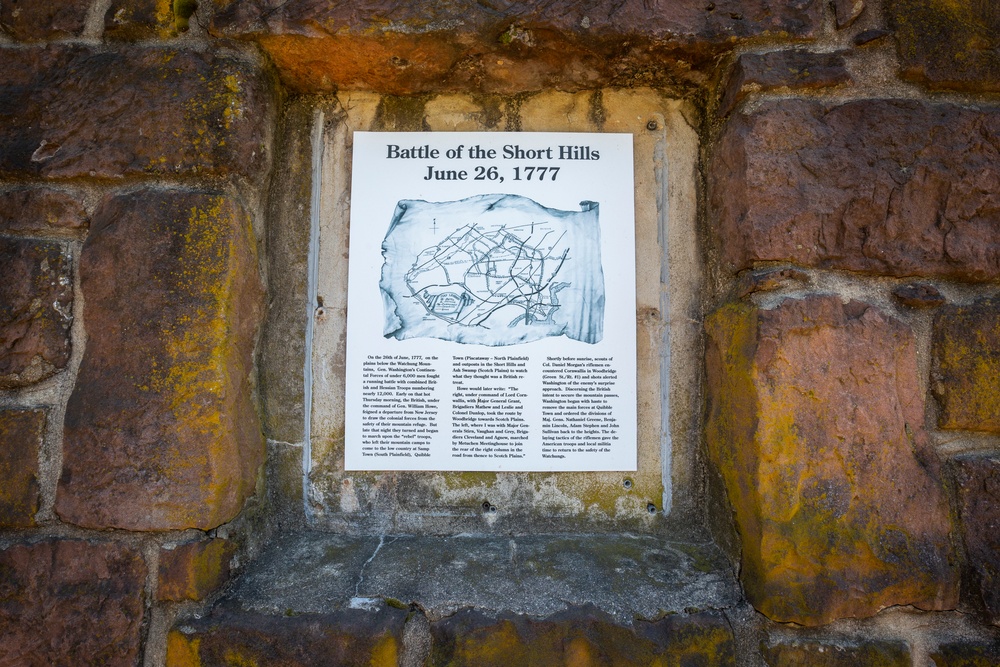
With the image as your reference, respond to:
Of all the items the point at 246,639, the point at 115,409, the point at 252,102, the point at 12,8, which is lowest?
the point at 246,639

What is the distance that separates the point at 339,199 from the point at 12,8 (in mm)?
809

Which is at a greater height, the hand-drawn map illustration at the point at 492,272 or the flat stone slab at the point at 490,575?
the hand-drawn map illustration at the point at 492,272

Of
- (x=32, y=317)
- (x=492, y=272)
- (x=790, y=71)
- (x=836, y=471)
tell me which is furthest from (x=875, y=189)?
(x=32, y=317)

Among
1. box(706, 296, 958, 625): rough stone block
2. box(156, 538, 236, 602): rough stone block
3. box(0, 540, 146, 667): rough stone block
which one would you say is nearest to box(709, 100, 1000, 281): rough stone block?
box(706, 296, 958, 625): rough stone block

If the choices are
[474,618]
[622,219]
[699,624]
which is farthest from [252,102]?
[699,624]

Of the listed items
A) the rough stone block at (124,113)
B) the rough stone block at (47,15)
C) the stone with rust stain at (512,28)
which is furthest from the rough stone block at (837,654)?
the rough stone block at (47,15)

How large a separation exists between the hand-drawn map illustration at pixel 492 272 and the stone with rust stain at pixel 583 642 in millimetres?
609

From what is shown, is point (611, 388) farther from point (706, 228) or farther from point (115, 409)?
point (115, 409)

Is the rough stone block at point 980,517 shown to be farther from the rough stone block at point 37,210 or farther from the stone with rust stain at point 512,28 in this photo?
the rough stone block at point 37,210

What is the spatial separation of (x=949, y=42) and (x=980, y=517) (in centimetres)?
99

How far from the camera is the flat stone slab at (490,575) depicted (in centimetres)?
124

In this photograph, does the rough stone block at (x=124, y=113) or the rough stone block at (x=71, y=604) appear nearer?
the rough stone block at (x=71, y=604)

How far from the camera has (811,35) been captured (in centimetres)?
134

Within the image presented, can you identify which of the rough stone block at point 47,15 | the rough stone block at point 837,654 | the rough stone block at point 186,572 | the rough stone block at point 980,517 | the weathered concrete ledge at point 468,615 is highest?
the rough stone block at point 47,15
